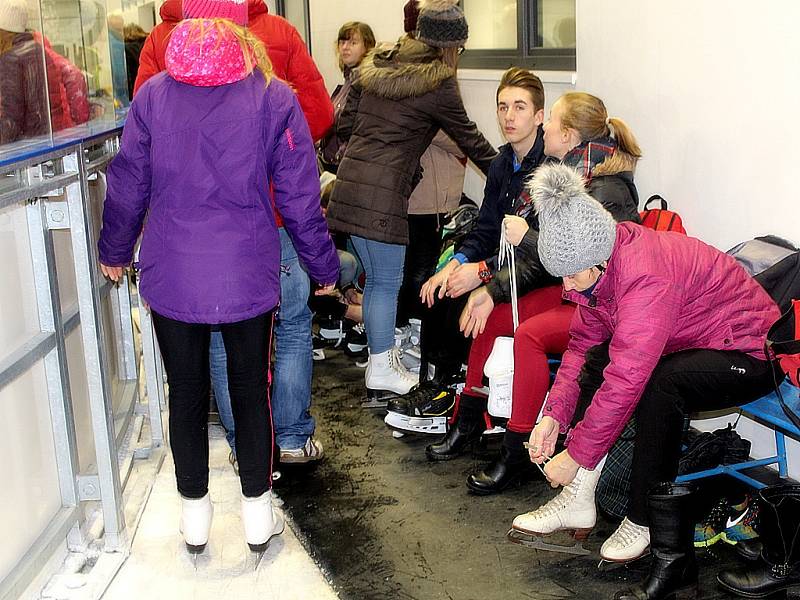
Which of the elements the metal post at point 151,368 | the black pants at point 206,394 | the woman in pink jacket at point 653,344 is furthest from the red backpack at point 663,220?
the metal post at point 151,368

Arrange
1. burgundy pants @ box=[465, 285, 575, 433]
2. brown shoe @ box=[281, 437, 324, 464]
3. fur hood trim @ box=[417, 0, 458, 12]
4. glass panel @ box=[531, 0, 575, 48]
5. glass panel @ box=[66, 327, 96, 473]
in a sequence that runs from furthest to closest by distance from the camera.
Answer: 1. glass panel @ box=[531, 0, 575, 48]
2. fur hood trim @ box=[417, 0, 458, 12]
3. brown shoe @ box=[281, 437, 324, 464]
4. burgundy pants @ box=[465, 285, 575, 433]
5. glass panel @ box=[66, 327, 96, 473]

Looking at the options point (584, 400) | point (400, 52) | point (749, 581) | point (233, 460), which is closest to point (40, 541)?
point (233, 460)

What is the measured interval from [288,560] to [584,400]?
0.99m

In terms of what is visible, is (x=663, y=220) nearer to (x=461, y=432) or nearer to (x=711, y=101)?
(x=711, y=101)

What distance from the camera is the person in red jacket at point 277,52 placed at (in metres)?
3.19

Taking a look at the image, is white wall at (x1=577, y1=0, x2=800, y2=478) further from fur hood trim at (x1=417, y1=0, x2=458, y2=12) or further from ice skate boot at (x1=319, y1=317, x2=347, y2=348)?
ice skate boot at (x1=319, y1=317, x2=347, y2=348)

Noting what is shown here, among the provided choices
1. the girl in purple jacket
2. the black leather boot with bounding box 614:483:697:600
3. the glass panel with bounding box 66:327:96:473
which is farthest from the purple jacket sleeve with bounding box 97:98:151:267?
the black leather boot with bounding box 614:483:697:600

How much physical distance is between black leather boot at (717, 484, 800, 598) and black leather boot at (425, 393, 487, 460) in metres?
1.14

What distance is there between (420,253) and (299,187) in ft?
5.05

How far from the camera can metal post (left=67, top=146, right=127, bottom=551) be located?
2629mm

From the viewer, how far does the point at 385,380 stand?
410 centimetres

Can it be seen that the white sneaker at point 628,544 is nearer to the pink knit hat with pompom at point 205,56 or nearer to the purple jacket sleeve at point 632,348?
the purple jacket sleeve at point 632,348

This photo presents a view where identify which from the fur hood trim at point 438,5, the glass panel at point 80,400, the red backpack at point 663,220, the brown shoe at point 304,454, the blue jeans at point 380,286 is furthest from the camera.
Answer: the blue jeans at point 380,286

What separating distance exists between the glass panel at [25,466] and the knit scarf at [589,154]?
180cm
